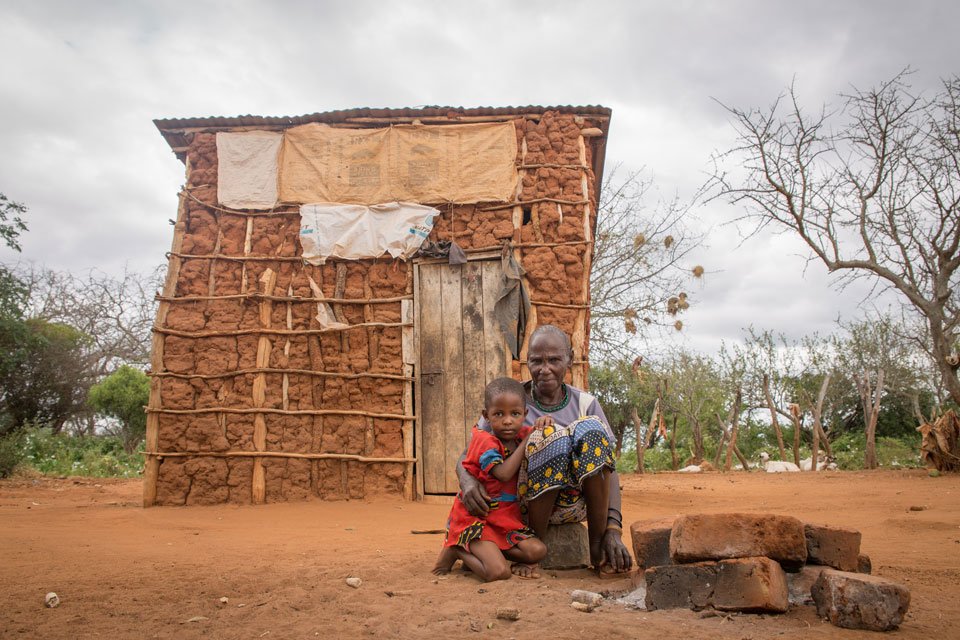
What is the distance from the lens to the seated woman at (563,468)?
9.80ft

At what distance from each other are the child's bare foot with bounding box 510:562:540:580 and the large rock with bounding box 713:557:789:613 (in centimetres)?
89

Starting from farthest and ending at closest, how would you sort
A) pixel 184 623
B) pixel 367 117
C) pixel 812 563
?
pixel 367 117 → pixel 812 563 → pixel 184 623

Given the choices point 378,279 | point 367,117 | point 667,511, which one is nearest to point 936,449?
point 667,511

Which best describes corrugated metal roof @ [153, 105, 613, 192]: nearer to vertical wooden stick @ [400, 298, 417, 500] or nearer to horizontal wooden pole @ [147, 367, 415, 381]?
vertical wooden stick @ [400, 298, 417, 500]

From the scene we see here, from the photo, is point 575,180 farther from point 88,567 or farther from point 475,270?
point 88,567

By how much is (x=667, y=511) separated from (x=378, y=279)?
3.51 m

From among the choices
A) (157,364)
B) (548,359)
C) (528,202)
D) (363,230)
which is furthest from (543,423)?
(157,364)

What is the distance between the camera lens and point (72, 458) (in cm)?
1308

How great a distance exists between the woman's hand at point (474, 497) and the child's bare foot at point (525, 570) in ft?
0.98

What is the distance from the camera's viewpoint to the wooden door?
695cm

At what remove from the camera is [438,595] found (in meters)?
2.83

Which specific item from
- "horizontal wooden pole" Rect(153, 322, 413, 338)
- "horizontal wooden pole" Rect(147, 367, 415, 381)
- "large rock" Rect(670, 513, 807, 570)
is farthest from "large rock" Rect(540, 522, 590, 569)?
"horizontal wooden pole" Rect(153, 322, 413, 338)

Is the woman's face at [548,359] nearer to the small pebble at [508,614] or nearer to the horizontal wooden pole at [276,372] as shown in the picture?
the small pebble at [508,614]

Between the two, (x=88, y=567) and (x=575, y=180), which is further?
(x=575, y=180)
